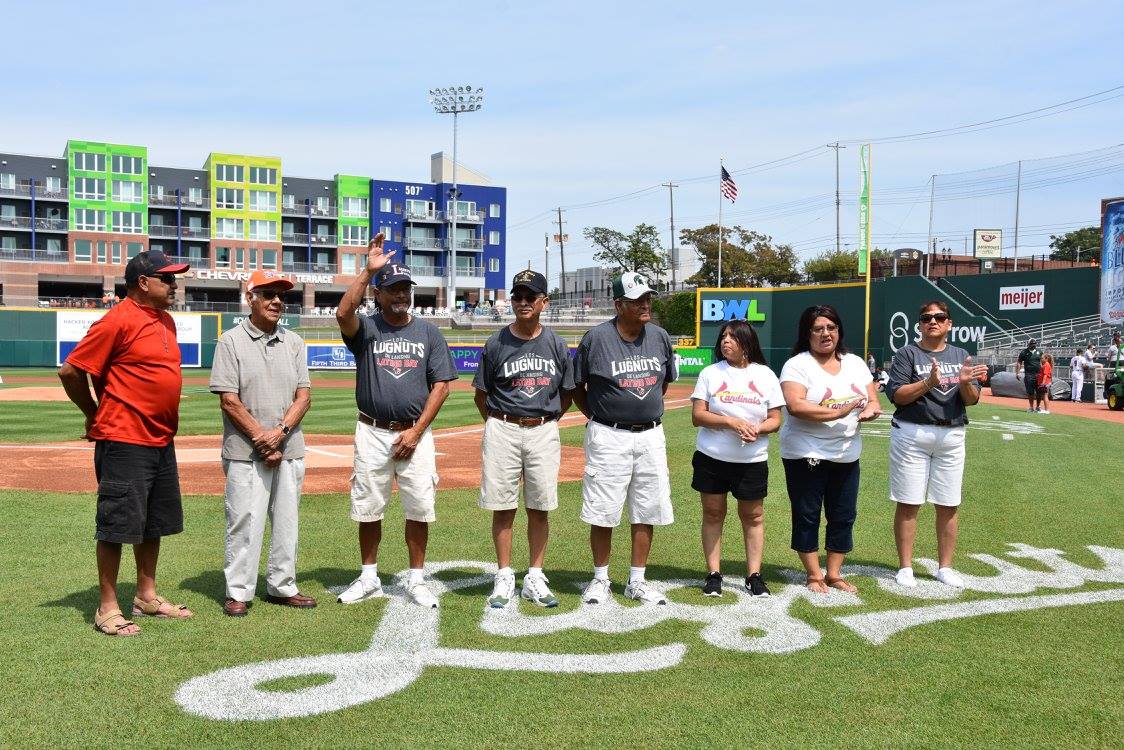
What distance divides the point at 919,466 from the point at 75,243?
71.8 metres

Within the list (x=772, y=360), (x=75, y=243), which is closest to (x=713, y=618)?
(x=772, y=360)

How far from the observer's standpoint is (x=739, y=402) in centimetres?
582

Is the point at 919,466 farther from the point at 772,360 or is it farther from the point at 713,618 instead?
the point at 772,360

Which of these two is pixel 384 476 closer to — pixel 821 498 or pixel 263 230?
pixel 821 498

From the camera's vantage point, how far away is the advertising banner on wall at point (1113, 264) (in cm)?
2923

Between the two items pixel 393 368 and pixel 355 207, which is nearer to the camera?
pixel 393 368

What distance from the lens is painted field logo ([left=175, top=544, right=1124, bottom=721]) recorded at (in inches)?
164

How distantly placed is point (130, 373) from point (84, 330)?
40.6m

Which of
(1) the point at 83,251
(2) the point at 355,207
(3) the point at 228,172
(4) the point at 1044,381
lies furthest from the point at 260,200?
(4) the point at 1044,381

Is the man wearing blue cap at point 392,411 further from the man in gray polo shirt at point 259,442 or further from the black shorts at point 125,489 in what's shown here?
the black shorts at point 125,489

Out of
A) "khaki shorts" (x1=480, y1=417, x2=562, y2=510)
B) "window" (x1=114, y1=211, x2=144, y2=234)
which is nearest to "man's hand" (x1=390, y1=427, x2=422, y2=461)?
"khaki shorts" (x1=480, y1=417, x2=562, y2=510)

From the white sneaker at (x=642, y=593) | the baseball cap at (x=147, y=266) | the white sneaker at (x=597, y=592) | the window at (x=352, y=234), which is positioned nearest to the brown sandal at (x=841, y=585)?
the white sneaker at (x=642, y=593)

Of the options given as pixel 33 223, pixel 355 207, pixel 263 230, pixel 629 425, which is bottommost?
pixel 629 425

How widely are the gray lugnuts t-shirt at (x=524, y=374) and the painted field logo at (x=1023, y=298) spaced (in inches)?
1450
